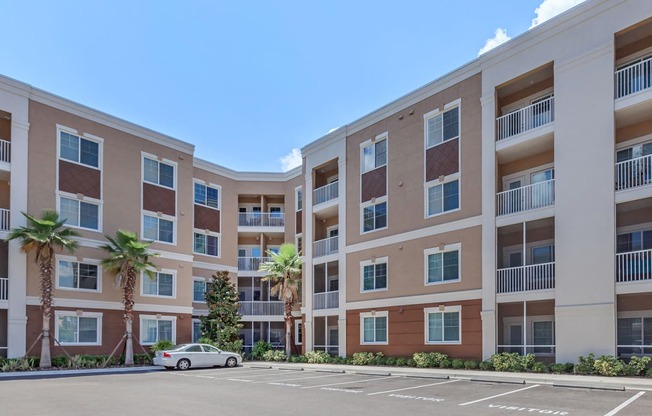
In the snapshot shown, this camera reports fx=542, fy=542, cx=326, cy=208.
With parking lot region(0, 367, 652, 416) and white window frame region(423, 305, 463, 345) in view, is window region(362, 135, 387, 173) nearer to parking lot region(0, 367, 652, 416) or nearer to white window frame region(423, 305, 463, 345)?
white window frame region(423, 305, 463, 345)

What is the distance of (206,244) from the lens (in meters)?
37.2

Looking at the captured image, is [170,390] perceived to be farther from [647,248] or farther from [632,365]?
[647,248]

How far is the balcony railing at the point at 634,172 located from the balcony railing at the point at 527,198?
2.36m

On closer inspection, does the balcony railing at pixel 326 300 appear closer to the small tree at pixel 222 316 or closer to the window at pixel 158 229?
the small tree at pixel 222 316

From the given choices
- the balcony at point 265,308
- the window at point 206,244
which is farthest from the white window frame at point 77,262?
the balcony at point 265,308

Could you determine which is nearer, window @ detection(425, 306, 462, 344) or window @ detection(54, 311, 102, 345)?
window @ detection(425, 306, 462, 344)

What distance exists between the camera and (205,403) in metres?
14.1

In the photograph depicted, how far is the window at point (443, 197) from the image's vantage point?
974 inches

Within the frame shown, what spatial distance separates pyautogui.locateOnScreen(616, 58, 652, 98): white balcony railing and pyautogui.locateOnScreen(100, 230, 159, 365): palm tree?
76.2ft

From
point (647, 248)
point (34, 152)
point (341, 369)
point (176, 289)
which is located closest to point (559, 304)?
point (647, 248)

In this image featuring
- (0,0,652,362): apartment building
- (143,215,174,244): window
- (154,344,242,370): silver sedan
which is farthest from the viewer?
(143,215,174,244): window

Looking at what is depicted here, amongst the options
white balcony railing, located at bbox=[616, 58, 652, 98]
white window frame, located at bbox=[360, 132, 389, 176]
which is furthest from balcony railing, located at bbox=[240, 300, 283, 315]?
white balcony railing, located at bbox=[616, 58, 652, 98]

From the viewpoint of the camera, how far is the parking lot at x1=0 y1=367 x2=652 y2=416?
1263 centimetres

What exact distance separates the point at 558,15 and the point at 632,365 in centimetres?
1299
